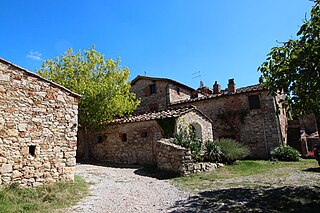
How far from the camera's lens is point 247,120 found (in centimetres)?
1702

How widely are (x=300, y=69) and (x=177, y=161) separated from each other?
6.21 meters

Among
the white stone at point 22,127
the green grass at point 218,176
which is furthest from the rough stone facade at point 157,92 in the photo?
the white stone at point 22,127

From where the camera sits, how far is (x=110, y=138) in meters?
14.6

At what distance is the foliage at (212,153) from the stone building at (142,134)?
6.48 ft

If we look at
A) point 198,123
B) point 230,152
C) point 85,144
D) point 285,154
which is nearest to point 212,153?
point 230,152

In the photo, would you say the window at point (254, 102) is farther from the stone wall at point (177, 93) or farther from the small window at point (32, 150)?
the small window at point (32, 150)

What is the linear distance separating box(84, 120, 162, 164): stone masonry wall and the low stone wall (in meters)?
1.86

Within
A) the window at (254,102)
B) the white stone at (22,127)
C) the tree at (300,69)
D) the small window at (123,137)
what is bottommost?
the small window at (123,137)

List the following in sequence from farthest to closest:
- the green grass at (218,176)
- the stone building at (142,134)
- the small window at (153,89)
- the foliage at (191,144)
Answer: the small window at (153,89) → the stone building at (142,134) → the foliage at (191,144) → the green grass at (218,176)

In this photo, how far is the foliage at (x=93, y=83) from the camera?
14594 millimetres

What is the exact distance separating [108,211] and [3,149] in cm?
391

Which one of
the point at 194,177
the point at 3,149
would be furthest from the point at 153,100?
the point at 3,149

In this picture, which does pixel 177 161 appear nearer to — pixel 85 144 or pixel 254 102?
pixel 85 144

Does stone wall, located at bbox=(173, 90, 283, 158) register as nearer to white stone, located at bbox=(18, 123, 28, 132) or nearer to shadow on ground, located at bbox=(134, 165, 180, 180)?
shadow on ground, located at bbox=(134, 165, 180, 180)
